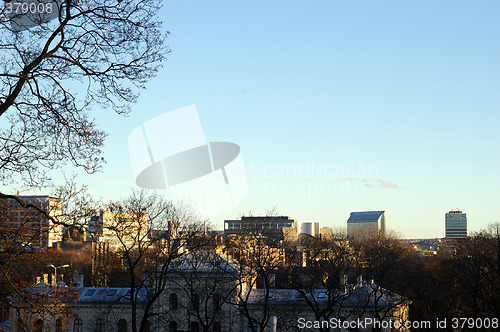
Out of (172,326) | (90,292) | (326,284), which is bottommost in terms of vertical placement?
(172,326)

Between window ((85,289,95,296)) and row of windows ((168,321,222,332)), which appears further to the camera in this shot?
window ((85,289,95,296))

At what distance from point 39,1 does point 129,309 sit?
52.8 m

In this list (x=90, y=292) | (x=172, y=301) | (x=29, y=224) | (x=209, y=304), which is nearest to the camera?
(x=29, y=224)

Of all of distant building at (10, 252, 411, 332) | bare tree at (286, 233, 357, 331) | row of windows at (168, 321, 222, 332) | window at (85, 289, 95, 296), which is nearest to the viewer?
bare tree at (286, 233, 357, 331)

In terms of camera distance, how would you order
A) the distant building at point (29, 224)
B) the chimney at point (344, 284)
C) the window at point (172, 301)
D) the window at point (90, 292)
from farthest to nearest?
the window at point (90, 292), the window at point (172, 301), the chimney at point (344, 284), the distant building at point (29, 224)

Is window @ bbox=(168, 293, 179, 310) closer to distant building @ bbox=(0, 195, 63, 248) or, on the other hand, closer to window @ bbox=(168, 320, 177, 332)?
window @ bbox=(168, 320, 177, 332)

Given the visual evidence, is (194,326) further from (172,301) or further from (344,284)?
(344,284)

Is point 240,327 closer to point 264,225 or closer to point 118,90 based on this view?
point 264,225

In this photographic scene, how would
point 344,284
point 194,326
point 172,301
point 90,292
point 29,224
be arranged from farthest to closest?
point 90,292 < point 172,301 < point 194,326 < point 344,284 < point 29,224

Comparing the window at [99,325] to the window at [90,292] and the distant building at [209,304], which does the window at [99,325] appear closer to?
the distant building at [209,304]

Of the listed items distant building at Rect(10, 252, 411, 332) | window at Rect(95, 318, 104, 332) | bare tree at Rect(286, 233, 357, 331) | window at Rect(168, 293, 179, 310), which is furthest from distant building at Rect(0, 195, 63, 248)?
window at Rect(95, 318, 104, 332)

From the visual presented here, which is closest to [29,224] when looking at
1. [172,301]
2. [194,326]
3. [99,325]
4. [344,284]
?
[344,284]

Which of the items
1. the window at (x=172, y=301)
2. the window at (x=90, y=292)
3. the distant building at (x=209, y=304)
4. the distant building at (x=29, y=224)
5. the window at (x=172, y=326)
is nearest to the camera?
the distant building at (x=29, y=224)

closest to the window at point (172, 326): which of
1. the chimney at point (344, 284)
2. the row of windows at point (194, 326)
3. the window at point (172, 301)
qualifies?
the row of windows at point (194, 326)
